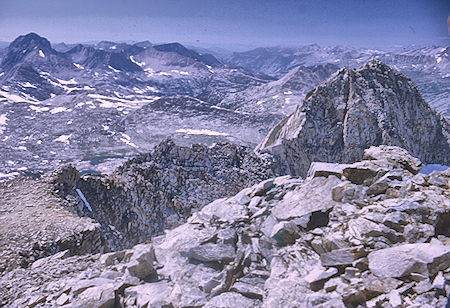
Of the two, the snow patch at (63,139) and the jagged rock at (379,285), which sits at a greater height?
the jagged rock at (379,285)

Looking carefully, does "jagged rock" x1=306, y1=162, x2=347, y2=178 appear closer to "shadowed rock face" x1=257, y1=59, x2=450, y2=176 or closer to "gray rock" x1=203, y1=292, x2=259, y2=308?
"gray rock" x1=203, y1=292, x2=259, y2=308

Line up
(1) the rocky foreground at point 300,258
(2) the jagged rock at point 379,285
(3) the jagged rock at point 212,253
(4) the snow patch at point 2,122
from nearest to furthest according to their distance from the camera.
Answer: (2) the jagged rock at point 379,285 < (1) the rocky foreground at point 300,258 < (3) the jagged rock at point 212,253 < (4) the snow patch at point 2,122

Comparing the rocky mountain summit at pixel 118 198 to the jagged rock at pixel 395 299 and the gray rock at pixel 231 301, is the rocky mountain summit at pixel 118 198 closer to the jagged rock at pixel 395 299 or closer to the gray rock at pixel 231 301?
the gray rock at pixel 231 301

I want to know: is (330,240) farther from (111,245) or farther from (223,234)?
(111,245)

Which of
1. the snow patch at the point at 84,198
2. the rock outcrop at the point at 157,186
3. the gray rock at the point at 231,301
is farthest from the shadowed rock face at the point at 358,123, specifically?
the gray rock at the point at 231,301

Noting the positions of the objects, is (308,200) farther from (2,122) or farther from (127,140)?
(2,122)

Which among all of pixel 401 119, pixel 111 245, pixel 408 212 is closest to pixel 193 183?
Answer: pixel 111 245
